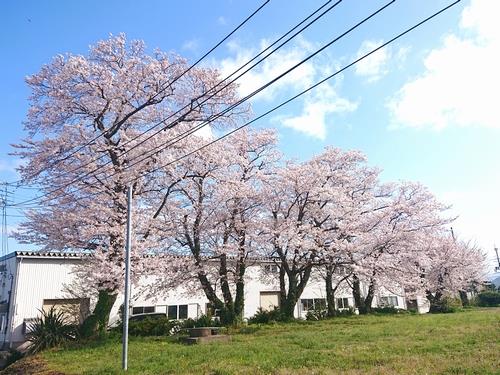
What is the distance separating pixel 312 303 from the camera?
116ft

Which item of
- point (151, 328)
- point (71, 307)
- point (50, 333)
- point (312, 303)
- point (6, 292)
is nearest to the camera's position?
point (50, 333)

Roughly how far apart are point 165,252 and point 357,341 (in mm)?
9718

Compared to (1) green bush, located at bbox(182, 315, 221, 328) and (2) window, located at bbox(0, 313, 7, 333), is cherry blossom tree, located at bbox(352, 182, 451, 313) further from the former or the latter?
(2) window, located at bbox(0, 313, 7, 333)

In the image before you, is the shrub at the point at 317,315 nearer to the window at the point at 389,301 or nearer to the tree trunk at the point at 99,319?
the tree trunk at the point at 99,319

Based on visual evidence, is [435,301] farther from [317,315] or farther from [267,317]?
[267,317]

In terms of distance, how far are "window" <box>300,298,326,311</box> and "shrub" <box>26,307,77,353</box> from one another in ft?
68.1

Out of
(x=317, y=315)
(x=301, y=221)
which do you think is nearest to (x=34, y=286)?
(x=301, y=221)

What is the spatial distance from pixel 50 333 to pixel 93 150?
7575mm

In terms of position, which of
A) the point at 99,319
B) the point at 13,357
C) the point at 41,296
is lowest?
the point at 13,357

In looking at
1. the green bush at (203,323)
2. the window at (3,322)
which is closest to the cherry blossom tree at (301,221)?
the green bush at (203,323)

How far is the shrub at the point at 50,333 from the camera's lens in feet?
54.3

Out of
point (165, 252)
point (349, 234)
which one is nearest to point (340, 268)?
point (349, 234)

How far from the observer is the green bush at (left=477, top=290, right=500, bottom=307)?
44125 millimetres

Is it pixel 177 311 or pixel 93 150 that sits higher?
pixel 93 150
